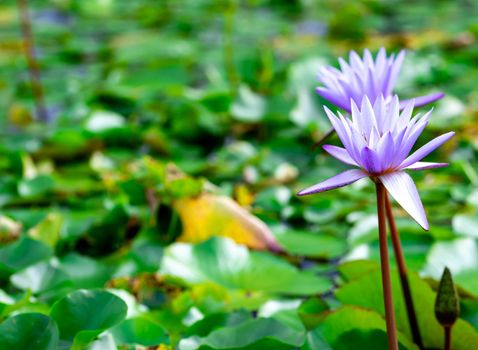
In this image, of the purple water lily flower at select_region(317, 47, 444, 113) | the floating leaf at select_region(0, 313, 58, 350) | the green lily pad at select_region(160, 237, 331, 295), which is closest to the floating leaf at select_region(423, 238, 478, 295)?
the green lily pad at select_region(160, 237, 331, 295)

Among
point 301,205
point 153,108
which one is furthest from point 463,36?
point 301,205

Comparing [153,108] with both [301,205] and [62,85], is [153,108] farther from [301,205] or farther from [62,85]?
[301,205]

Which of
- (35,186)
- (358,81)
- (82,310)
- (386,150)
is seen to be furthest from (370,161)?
(35,186)

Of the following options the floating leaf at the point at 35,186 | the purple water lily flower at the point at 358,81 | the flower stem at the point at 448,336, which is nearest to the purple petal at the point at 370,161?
the purple water lily flower at the point at 358,81

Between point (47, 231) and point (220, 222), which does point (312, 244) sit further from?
point (47, 231)

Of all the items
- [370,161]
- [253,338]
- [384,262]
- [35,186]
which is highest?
[370,161]
